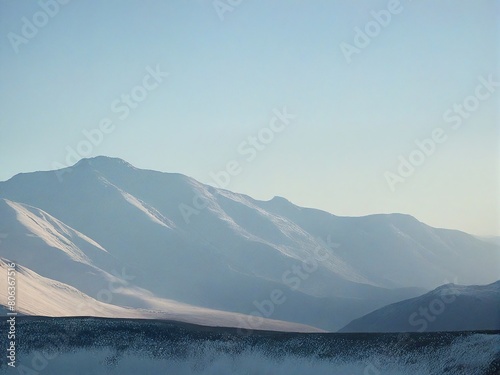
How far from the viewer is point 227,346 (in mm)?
56594

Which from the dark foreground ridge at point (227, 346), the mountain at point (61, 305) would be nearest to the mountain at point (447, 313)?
the mountain at point (61, 305)

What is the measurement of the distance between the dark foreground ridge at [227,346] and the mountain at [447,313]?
72302 mm

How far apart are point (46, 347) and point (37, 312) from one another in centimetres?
7498

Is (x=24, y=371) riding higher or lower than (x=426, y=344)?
lower

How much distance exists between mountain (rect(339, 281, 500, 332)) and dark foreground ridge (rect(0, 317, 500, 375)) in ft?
237

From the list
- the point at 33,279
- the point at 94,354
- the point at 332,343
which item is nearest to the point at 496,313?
the point at 332,343

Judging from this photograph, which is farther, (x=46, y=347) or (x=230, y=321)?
(x=230, y=321)

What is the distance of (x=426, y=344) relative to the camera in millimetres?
50062

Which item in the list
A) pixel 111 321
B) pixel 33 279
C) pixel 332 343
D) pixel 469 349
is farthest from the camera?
pixel 33 279

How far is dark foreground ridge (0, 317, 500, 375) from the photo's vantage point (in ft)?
161

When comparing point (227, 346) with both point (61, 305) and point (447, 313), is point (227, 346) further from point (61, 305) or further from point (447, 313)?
point (61, 305)

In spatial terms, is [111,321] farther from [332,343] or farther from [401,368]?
[401,368]

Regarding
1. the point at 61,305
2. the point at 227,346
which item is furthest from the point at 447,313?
the point at 61,305

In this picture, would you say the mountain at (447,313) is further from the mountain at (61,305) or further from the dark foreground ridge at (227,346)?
the dark foreground ridge at (227,346)
